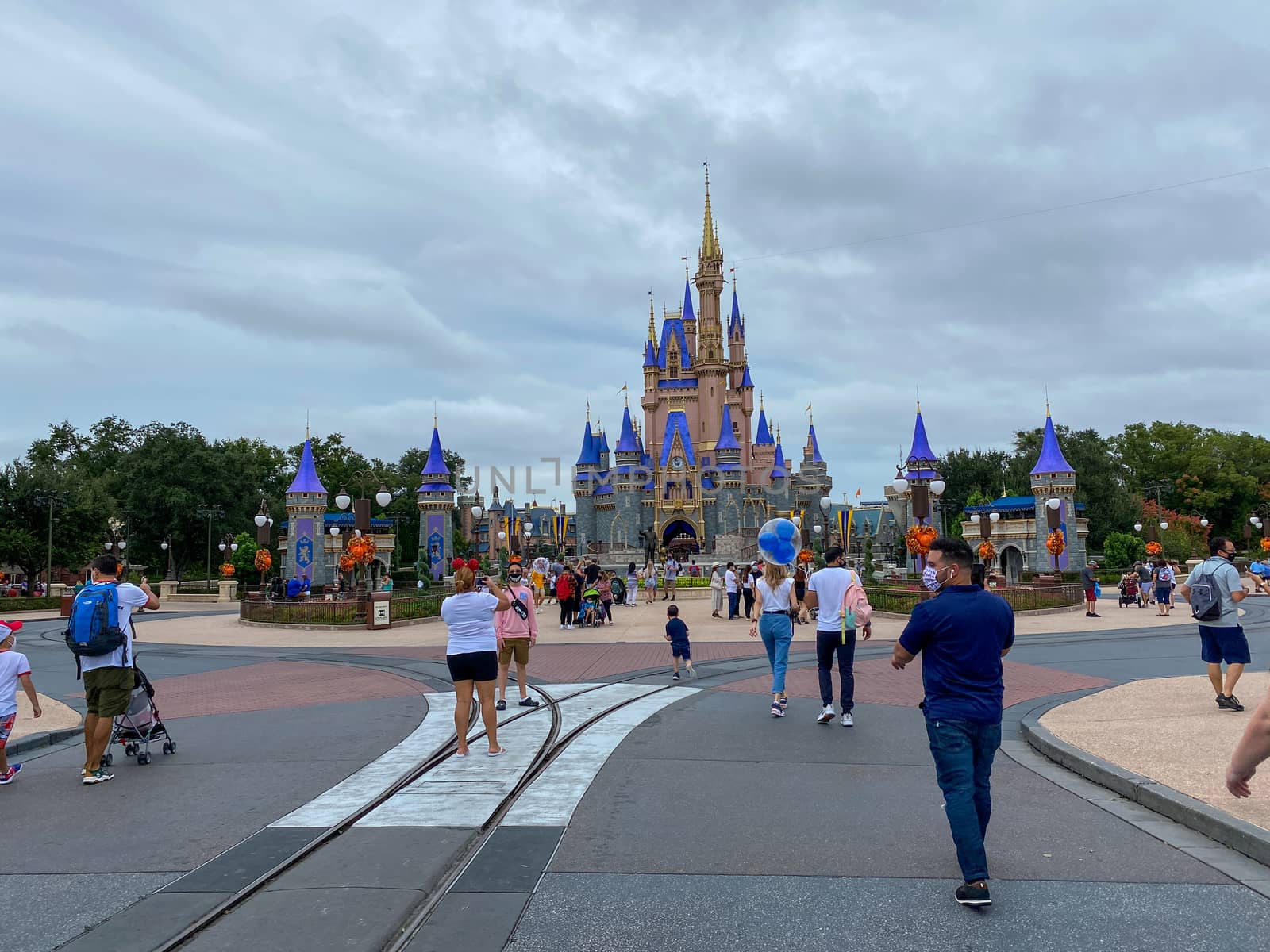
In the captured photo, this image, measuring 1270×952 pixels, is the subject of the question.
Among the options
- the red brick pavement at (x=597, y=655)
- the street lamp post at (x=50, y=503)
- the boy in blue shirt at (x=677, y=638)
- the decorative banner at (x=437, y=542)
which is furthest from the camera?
the decorative banner at (x=437, y=542)

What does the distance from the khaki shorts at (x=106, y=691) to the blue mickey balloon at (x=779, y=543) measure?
626cm

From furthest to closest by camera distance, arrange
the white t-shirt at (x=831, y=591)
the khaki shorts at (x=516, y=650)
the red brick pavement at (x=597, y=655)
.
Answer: the red brick pavement at (x=597, y=655), the khaki shorts at (x=516, y=650), the white t-shirt at (x=831, y=591)

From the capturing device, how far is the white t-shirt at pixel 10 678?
24.5 feet

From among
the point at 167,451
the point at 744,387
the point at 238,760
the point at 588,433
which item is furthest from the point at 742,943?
the point at 744,387

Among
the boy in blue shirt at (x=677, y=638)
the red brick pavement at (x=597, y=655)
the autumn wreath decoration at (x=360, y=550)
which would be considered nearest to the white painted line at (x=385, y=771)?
the boy in blue shirt at (x=677, y=638)

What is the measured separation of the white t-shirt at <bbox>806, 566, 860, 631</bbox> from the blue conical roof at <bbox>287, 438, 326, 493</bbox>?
4616 centimetres

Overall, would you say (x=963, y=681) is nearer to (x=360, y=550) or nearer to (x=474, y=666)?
(x=474, y=666)

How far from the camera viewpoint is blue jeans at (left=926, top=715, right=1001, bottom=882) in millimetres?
4559

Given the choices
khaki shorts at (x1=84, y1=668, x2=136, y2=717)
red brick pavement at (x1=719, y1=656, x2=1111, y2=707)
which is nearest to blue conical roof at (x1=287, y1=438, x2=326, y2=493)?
red brick pavement at (x1=719, y1=656, x2=1111, y2=707)

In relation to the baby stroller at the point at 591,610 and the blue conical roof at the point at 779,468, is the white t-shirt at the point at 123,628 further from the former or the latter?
the blue conical roof at the point at 779,468

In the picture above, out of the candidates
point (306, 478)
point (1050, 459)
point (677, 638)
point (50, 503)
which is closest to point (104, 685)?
point (677, 638)

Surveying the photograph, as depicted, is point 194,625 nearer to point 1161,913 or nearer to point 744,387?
point 1161,913

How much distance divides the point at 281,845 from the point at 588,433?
8133 centimetres

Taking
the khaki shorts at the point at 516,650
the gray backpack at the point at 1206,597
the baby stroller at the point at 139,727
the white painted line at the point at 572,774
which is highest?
the gray backpack at the point at 1206,597
